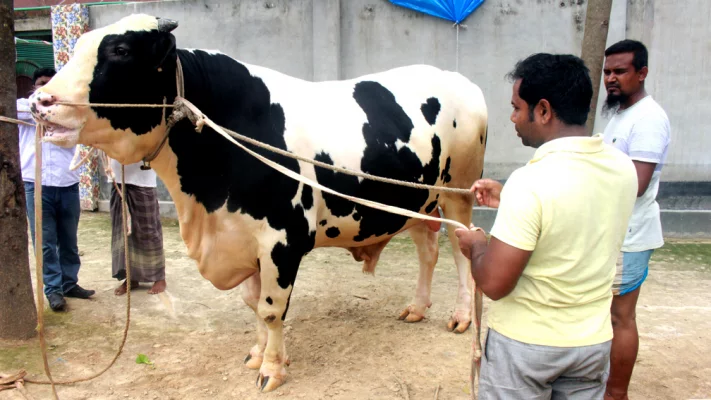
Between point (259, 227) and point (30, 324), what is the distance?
1.96 meters

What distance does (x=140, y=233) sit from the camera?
4.71m

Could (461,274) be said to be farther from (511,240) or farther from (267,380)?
(511,240)

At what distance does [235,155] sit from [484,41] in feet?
17.5

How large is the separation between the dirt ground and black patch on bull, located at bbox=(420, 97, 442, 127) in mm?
1595

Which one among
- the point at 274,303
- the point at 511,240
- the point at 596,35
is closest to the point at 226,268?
the point at 274,303

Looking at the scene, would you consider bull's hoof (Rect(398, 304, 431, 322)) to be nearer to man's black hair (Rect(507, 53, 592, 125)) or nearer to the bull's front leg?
the bull's front leg

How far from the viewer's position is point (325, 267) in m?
5.79

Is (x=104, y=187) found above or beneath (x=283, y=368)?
above

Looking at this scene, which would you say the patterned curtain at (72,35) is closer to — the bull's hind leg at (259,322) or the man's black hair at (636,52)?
the bull's hind leg at (259,322)

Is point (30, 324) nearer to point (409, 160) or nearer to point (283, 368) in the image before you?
point (283, 368)

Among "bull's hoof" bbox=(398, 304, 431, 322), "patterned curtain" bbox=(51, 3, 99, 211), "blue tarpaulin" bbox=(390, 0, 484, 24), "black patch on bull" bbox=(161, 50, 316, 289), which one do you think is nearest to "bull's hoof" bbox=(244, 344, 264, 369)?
"black patch on bull" bbox=(161, 50, 316, 289)

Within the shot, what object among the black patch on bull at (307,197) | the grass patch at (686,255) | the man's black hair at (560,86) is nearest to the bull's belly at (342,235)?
the black patch on bull at (307,197)

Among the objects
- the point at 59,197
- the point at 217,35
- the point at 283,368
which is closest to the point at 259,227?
the point at 283,368

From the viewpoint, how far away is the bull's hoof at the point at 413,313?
4.29 metres
